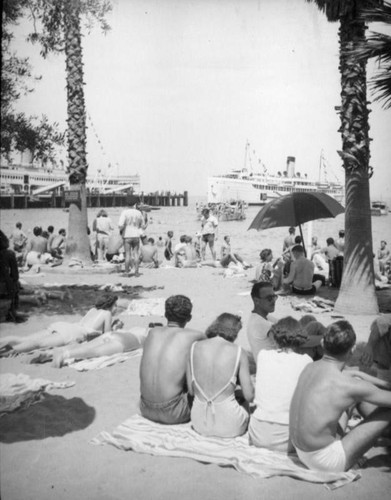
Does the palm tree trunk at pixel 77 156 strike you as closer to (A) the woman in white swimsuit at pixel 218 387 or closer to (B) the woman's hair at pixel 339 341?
(A) the woman in white swimsuit at pixel 218 387

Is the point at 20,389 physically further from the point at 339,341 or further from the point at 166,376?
the point at 339,341

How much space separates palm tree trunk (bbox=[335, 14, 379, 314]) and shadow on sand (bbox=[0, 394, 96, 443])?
4477 millimetres

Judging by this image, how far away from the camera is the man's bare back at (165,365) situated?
327 cm

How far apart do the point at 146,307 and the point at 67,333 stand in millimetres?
1815

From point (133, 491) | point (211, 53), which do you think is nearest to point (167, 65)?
point (211, 53)

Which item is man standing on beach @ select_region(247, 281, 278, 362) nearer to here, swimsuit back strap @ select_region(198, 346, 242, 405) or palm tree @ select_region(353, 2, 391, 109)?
swimsuit back strap @ select_region(198, 346, 242, 405)

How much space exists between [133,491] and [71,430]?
0.90 meters

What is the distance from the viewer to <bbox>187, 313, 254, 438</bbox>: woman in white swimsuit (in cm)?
311

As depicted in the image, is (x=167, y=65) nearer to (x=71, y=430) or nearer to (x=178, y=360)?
(x=178, y=360)

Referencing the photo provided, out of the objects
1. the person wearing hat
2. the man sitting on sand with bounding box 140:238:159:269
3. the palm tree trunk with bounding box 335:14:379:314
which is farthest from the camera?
the man sitting on sand with bounding box 140:238:159:269

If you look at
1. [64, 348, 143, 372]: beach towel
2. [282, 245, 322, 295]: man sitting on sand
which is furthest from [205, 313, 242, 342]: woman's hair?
[282, 245, 322, 295]: man sitting on sand

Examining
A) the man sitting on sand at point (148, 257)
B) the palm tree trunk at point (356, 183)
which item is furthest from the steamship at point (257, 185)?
the palm tree trunk at point (356, 183)

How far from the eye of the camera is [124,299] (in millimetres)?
7559

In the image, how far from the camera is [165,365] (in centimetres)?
328
